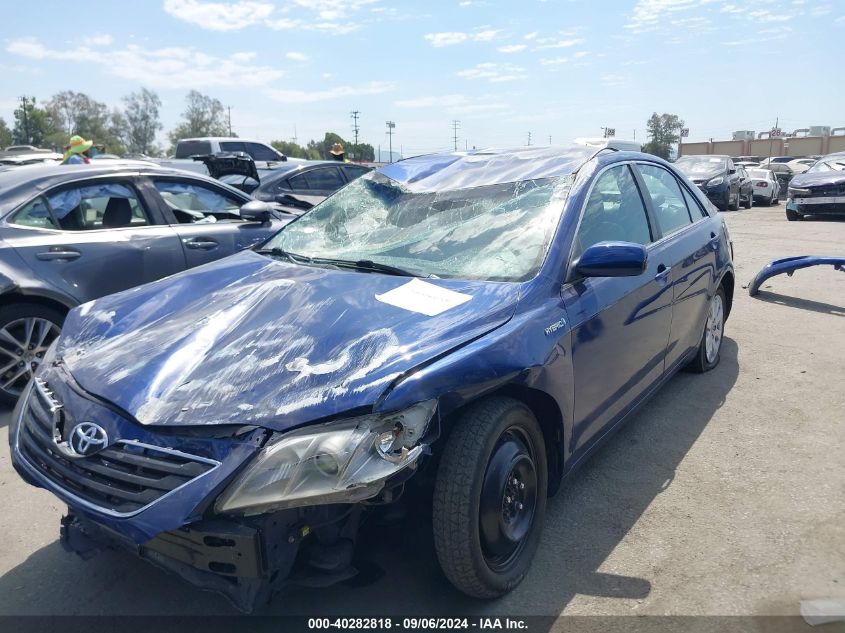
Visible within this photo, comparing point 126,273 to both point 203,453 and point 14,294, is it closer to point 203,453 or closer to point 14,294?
point 14,294

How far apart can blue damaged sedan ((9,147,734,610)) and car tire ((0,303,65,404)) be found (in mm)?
1720

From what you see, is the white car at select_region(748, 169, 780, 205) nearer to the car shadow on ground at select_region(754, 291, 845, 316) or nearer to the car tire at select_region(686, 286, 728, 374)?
the car shadow on ground at select_region(754, 291, 845, 316)

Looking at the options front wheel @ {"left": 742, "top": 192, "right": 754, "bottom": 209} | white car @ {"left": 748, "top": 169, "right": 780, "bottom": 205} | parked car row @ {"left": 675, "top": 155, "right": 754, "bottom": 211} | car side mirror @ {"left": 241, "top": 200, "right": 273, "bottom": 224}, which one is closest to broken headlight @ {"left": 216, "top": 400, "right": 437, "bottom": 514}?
car side mirror @ {"left": 241, "top": 200, "right": 273, "bottom": 224}

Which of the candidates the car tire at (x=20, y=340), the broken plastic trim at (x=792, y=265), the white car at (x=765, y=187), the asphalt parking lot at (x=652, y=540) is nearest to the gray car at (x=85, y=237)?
the car tire at (x=20, y=340)

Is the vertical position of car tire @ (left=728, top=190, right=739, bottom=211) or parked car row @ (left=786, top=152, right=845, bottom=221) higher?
parked car row @ (left=786, top=152, right=845, bottom=221)

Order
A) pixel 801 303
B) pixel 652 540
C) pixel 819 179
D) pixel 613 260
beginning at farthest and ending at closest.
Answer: pixel 819 179 → pixel 801 303 → pixel 652 540 → pixel 613 260

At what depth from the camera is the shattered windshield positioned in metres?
2.96

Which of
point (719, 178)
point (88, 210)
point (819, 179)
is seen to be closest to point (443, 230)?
point (88, 210)

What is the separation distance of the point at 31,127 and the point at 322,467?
9613 cm

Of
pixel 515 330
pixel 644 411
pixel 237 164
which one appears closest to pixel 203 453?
pixel 515 330

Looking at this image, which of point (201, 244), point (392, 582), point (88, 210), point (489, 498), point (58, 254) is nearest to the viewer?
point (489, 498)

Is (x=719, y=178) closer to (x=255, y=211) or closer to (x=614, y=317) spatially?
(x=255, y=211)

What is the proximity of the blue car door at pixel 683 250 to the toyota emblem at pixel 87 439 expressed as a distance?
3079 millimetres

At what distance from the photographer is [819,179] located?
1569cm
